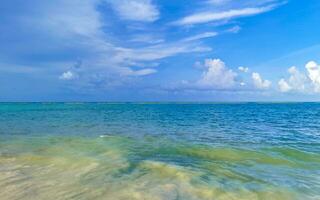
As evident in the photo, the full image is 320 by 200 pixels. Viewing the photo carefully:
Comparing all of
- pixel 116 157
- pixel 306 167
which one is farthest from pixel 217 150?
pixel 116 157

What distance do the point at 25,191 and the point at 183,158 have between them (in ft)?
24.2

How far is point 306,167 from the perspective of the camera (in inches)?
508

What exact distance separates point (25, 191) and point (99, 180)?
7.08 ft

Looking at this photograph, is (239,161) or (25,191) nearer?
(25,191)

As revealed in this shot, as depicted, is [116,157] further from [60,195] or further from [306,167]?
[306,167]

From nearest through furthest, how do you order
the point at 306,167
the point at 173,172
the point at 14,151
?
the point at 173,172 → the point at 306,167 → the point at 14,151

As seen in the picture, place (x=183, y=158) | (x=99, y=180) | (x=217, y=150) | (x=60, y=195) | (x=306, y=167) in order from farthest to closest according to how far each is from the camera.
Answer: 1. (x=217, y=150)
2. (x=183, y=158)
3. (x=306, y=167)
4. (x=99, y=180)
5. (x=60, y=195)

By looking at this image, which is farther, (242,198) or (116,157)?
(116,157)

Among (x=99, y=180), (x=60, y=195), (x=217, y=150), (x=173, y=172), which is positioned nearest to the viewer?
(x=60, y=195)

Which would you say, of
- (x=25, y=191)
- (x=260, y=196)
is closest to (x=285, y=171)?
(x=260, y=196)

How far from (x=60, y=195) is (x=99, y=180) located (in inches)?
67.4

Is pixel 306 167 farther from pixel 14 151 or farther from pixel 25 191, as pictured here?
pixel 14 151

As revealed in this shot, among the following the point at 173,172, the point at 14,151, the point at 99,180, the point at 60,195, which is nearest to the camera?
the point at 60,195

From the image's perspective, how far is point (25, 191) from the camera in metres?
8.22
